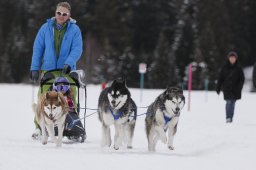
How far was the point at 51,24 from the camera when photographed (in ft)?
27.9

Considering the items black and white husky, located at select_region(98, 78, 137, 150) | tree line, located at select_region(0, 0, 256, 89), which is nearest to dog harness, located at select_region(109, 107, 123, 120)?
black and white husky, located at select_region(98, 78, 137, 150)

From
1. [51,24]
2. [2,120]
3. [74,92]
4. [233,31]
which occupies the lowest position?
[2,120]

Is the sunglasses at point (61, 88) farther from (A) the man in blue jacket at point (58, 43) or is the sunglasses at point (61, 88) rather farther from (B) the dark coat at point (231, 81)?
(B) the dark coat at point (231, 81)

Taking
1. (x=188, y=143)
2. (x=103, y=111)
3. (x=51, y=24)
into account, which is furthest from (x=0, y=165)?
(x=188, y=143)

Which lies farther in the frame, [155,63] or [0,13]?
[0,13]

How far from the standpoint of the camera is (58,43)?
862cm

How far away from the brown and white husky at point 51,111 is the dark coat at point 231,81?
604 cm

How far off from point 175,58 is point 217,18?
640 cm

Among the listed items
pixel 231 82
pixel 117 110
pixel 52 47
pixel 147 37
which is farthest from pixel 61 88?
pixel 147 37

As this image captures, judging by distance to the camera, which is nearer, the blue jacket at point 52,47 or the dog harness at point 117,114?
the dog harness at point 117,114

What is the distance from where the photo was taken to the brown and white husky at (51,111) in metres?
7.43

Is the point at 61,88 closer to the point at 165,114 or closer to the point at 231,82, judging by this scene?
the point at 165,114

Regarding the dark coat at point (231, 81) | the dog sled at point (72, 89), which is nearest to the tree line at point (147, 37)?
the dark coat at point (231, 81)

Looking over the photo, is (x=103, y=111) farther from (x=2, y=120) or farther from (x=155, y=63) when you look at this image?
(x=155, y=63)
